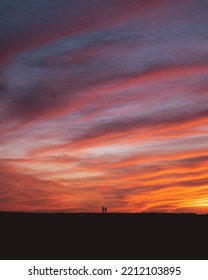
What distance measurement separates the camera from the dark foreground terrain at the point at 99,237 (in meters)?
20.7

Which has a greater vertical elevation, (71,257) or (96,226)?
(96,226)

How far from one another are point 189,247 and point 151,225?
3036 millimetres

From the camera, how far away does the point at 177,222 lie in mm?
25312

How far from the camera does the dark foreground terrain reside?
2070 centimetres

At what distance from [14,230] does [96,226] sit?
4.33 metres

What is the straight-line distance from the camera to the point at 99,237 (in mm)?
22672

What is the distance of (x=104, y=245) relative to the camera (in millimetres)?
21672

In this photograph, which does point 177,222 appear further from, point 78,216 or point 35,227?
point 35,227

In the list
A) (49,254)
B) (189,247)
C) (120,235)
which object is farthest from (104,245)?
(189,247)
